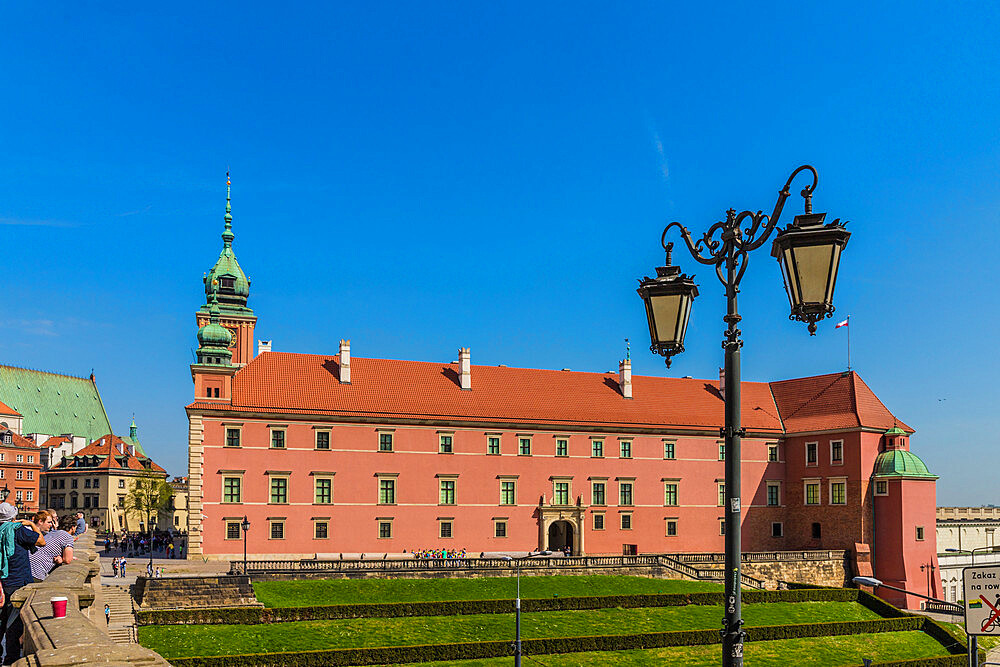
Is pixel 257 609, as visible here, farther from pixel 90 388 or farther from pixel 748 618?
pixel 90 388

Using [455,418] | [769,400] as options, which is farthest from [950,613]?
[455,418]

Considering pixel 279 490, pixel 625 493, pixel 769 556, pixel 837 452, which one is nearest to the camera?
pixel 279 490

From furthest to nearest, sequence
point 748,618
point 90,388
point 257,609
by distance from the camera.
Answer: point 90,388, point 748,618, point 257,609

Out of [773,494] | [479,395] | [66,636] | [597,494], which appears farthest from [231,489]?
[66,636]

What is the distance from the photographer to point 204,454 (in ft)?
181

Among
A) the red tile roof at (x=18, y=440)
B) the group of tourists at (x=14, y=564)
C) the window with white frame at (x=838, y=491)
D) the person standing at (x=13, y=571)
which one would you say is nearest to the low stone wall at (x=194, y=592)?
the group of tourists at (x=14, y=564)

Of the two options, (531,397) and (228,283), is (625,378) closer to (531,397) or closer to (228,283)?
(531,397)

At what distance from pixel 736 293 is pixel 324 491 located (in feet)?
167

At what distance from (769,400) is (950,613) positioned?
20.6 m

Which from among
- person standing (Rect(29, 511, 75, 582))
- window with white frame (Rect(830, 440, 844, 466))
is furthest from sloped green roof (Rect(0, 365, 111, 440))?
person standing (Rect(29, 511, 75, 582))

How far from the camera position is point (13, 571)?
1176 centimetres

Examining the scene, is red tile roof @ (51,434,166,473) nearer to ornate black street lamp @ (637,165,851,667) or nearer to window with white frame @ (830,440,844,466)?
window with white frame @ (830,440,844,466)

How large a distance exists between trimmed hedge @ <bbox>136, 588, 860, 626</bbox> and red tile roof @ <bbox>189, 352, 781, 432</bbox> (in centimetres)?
1761

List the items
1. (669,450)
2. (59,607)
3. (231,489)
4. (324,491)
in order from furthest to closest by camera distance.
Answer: (669,450), (324,491), (231,489), (59,607)
